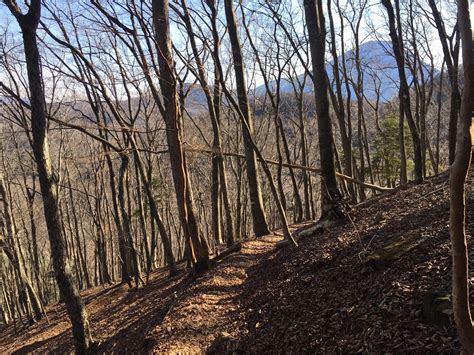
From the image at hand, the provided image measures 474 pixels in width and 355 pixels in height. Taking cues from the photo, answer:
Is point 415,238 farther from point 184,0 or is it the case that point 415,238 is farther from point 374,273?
point 184,0

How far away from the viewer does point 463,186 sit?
1.87 metres

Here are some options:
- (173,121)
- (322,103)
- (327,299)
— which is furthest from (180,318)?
(322,103)

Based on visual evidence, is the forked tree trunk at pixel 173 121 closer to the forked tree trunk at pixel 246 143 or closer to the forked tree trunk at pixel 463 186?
the forked tree trunk at pixel 246 143

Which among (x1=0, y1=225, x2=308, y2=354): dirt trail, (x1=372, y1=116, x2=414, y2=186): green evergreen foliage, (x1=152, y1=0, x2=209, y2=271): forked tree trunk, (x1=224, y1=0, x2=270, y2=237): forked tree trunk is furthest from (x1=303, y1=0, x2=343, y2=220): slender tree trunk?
(x1=372, y1=116, x2=414, y2=186): green evergreen foliage

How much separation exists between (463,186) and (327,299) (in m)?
2.99

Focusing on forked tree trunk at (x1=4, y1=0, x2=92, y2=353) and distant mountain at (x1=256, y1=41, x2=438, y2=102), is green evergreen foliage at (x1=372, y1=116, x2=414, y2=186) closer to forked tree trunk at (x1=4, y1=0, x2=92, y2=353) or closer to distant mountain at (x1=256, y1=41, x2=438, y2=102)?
distant mountain at (x1=256, y1=41, x2=438, y2=102)

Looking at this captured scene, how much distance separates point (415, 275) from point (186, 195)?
186 inches

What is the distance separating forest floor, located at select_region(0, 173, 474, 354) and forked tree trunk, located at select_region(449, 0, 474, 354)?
742 millimetres

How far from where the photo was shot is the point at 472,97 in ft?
5.75

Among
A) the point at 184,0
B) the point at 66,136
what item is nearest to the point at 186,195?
the point at 184,0

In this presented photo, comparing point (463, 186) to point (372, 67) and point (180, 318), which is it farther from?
point (372, 67)

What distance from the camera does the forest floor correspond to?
3.34m

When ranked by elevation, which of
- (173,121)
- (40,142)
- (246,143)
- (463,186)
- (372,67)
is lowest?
(463,186)

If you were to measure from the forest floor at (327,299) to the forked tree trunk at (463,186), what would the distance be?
0.74m
